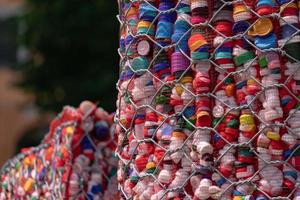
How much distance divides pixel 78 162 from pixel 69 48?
7662 millimetres

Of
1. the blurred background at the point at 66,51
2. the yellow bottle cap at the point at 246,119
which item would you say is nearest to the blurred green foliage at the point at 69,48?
the blurred background at the point at 66,51

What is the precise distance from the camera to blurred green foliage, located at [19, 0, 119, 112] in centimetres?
943

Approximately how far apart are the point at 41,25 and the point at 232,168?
8326mm

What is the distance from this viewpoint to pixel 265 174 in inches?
60.0

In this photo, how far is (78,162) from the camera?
2.27 meters

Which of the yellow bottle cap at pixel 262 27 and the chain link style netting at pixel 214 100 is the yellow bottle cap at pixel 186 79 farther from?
the yellow bottle cap at pixel 262 27

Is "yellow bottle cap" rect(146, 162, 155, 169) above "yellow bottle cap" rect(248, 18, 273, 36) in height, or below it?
below

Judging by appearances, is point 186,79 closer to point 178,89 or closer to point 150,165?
point 178,89

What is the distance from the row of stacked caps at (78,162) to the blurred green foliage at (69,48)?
663 cm

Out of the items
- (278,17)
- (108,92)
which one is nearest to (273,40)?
(278,17)

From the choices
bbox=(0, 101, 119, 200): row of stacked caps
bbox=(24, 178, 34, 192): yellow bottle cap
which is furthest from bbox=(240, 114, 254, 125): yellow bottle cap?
bbox=(24, 178, 34, 192): yellow bottle cap

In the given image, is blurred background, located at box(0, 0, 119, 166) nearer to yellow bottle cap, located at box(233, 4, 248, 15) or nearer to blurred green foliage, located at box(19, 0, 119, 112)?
blurred green foliage, located at box(19, 0, 119, 112)

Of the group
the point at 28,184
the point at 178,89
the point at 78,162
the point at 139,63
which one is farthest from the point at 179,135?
the point at 28,184

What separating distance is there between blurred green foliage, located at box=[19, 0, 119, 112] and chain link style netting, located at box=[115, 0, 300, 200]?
24.0 ft
